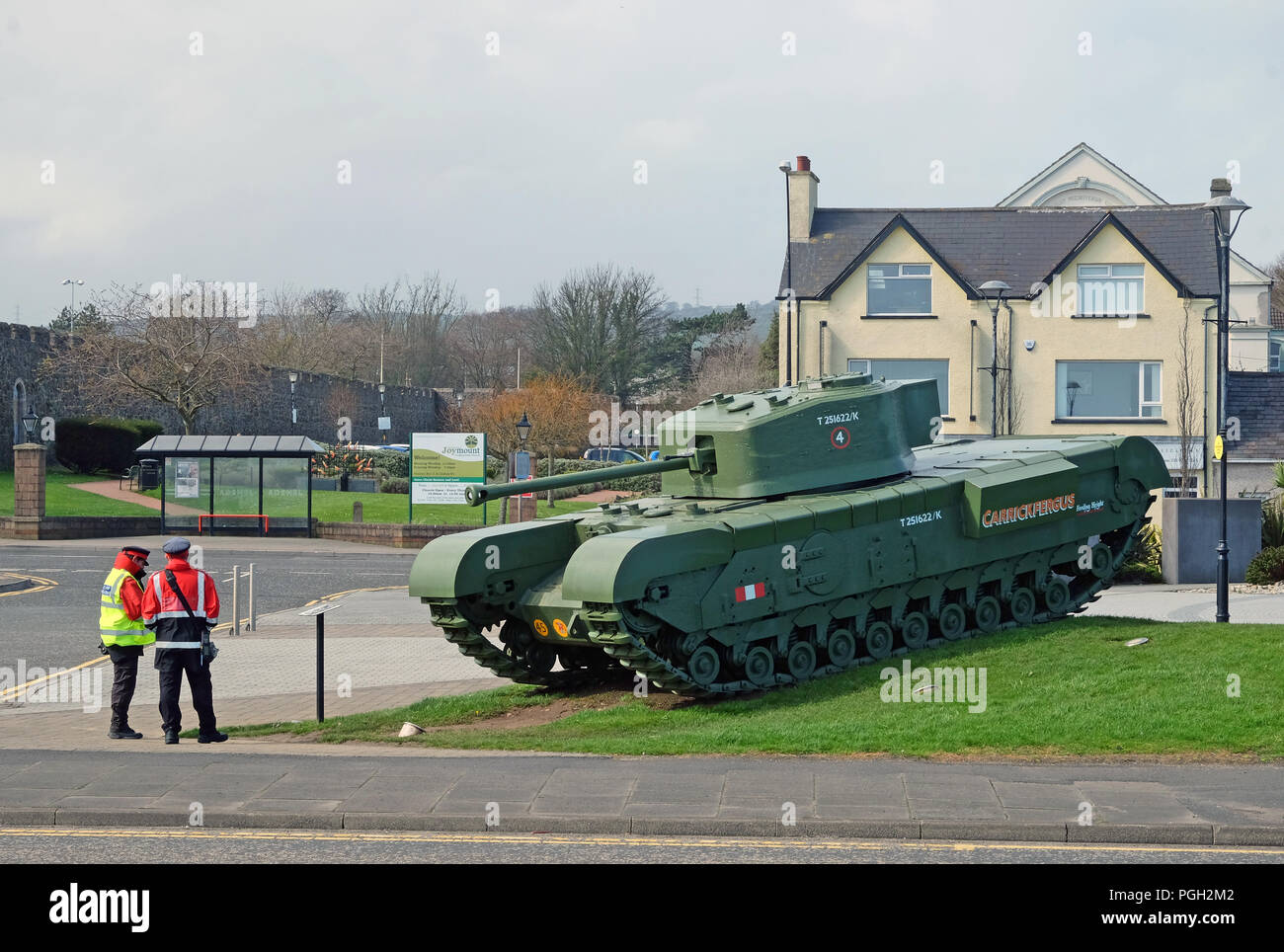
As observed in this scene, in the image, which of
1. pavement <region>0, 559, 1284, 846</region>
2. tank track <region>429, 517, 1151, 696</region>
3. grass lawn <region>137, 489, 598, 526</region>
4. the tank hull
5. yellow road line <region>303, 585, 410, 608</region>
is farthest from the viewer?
grass lawn <region>137, 489, 598, 526</region>

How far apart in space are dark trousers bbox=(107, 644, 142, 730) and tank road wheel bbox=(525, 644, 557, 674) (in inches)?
162

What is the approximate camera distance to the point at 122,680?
12516 mm

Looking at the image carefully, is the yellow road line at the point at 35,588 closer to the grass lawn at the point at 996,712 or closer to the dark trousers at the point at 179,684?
the grass lawn at the point at 996,712

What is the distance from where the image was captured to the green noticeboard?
35.8 meters

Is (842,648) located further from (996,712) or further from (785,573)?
(996,712)

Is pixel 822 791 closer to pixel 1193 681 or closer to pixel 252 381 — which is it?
pixel 1193 681

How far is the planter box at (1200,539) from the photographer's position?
2481cm

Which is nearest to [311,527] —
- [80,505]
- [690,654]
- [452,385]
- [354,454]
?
[80,505]

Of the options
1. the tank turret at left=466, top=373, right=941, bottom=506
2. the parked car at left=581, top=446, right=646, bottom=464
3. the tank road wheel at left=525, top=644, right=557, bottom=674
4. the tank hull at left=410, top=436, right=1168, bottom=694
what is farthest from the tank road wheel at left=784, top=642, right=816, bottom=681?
the parked car at left=581, top=446, right=646, bottom=464

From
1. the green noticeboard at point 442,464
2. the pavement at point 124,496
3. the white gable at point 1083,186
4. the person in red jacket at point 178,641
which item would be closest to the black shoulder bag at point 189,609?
the person in red jacket at point 178,641

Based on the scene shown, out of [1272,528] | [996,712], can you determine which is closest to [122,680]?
[996,712]

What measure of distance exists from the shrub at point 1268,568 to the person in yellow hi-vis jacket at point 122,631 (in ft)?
62.0

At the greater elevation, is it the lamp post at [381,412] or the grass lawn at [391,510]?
the lamp post at [381,412]

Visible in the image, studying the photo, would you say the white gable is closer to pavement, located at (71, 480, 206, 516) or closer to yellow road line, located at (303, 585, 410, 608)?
pavement, located at (71, 480, 206, 516)
